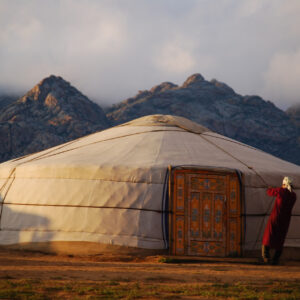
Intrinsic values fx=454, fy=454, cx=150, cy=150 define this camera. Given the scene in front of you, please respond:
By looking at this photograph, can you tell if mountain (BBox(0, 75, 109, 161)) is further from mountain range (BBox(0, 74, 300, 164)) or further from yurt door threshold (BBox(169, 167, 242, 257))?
yurt door threshold (BBox(169, 167, 242, 257))

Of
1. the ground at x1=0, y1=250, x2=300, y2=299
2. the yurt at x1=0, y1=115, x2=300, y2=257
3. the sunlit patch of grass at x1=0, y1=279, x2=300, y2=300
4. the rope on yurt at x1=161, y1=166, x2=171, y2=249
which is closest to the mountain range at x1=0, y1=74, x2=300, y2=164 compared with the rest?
the yurt at x1=0, y1=115, x2=300, y2=257

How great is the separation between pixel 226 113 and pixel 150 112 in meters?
9.91

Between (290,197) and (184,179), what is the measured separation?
1.53 meters

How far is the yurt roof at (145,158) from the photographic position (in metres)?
6.91

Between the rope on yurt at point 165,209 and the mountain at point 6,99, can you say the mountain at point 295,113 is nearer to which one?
the mountain at point 6,99

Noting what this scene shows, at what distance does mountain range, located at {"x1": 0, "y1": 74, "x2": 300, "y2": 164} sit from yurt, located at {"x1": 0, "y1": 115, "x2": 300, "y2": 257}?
31.4m

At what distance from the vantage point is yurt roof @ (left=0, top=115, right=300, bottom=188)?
6914mm

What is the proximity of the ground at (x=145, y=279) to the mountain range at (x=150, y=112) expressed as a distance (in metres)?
33.0

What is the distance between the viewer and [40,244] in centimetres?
671

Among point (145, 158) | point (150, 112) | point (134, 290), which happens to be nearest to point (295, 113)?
point (150, 112)

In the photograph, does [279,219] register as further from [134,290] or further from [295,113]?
[295,113]

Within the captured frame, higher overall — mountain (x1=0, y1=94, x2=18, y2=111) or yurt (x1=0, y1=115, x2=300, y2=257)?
mountain (x1=0, y1=94, x2=18, y2=111)

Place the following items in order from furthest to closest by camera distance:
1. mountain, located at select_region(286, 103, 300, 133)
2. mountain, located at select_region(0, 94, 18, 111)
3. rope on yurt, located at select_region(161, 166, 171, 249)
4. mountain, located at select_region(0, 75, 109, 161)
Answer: mountain, located at select_region(286, 103, 300, 133) < mountain, located at select_region(0, 94, 18, 111) < mountain, located at select_region(0, 75, 109, 161) < rope on yurt, located at select_region(161, 166, 171, 249)

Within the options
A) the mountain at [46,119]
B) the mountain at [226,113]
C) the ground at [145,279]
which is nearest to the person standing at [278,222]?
the ground at [145,279]
